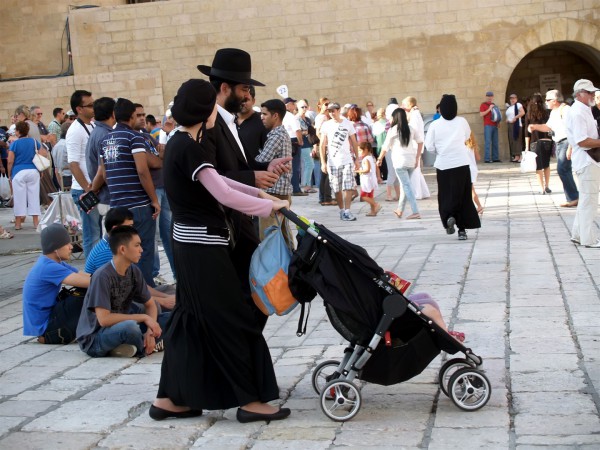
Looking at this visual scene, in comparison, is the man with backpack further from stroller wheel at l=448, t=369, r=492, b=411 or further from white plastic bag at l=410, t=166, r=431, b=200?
stroller wheel at l=448, t=369, r=492, b=411

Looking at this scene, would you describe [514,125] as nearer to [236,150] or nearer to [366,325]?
[236,150]

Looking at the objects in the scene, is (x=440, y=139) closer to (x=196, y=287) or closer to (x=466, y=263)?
(x=466, y=263)

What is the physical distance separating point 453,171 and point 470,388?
22.4ft

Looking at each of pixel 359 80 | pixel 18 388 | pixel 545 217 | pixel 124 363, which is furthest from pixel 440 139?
pixel 359 80

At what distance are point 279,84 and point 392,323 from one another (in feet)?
66.1

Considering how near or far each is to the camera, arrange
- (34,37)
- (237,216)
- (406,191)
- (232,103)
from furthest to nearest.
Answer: (34,37)
(406,191)
(232,103)
(237,216)

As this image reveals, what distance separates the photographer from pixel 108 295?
6.70m

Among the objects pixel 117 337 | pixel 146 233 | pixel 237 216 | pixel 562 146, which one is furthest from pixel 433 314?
pixel 562 146

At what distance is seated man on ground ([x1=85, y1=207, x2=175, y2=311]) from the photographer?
7.27 m

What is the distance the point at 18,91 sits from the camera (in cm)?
2502

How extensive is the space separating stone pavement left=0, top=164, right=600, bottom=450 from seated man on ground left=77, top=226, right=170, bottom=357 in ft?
0.35

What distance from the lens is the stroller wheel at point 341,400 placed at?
16.1 feet

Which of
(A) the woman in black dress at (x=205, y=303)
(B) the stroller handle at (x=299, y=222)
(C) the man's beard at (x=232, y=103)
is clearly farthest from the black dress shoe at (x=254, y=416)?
(C) the man's beard at (x=232, y=103)

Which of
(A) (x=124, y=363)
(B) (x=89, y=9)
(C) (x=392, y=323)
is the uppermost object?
(B) (x=89, y=9)
